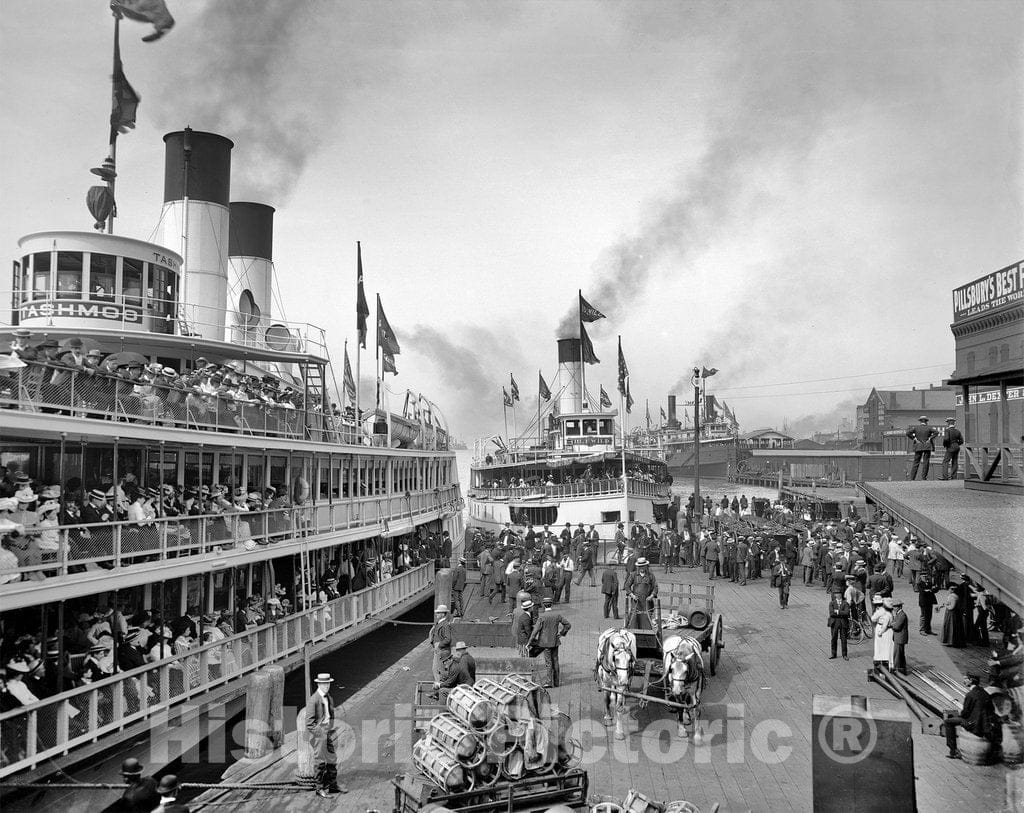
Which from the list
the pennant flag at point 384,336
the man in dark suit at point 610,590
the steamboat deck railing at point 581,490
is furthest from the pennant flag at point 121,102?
the steamboat deck railing at point 581,490

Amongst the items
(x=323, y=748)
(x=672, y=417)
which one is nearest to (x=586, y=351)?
(x=323, y=748)

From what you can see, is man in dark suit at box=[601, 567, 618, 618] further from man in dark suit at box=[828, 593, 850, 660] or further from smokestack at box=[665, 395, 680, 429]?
smokestack at box=[665, 395, 680, 429]

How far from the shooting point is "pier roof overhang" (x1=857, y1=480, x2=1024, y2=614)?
7.46 m

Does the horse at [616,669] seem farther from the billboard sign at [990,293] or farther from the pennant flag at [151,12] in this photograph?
the billboard sign at [990,293]

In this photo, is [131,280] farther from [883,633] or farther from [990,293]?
[990,293]

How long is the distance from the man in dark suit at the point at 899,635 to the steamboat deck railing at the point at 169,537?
10.8 metres

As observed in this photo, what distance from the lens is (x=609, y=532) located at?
39125mm

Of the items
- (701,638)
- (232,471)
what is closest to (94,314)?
(232,471)

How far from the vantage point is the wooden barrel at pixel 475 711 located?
26.4 feet

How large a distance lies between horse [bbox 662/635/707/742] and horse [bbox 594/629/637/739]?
0.54 meters

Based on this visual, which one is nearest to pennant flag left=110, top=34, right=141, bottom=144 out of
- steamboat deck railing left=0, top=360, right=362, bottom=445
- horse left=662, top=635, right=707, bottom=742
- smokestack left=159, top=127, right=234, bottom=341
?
smokestack left=159, top=127, right=234, bottom=341

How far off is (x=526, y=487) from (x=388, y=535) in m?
22.3

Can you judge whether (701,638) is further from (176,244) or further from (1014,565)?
(176,244)

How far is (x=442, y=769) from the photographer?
24.5ft
